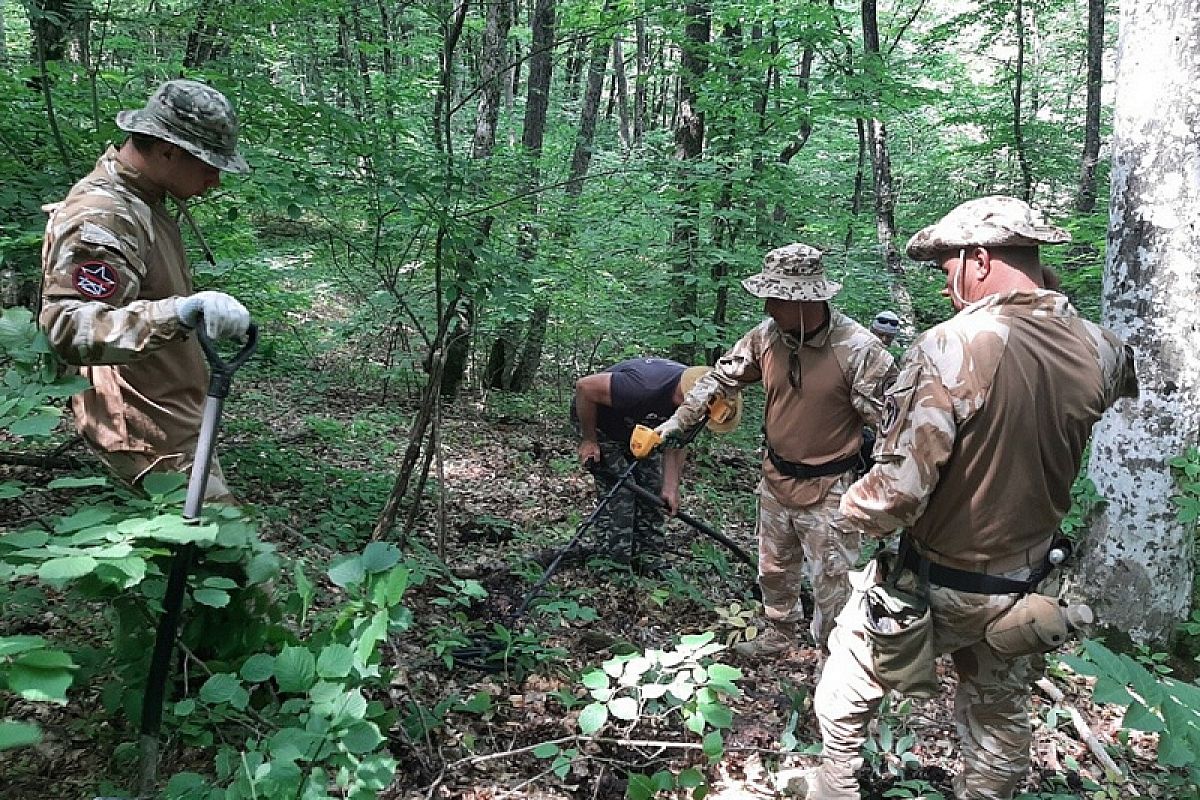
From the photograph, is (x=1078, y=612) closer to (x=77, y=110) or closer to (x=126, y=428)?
(x=126, y=428)

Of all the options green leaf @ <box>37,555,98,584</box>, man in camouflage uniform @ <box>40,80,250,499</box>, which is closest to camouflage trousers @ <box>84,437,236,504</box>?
man in camouflage uniform @ <box>40,80,250,499</box>

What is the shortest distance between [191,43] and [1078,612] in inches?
242

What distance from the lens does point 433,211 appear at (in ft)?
13.0

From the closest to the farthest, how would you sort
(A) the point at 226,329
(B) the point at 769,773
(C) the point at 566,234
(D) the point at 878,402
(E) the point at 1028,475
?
(A) the point at 226,329
(E) the point at 1028,475
(B) the point at 769,773
(D) the point at 878,402
(C) the point at 566,234

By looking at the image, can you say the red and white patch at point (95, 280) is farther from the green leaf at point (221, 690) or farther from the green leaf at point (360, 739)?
the green leaf at point (360, 739)

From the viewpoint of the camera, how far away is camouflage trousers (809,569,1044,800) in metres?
2.75

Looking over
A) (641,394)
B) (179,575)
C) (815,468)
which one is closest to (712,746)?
(179,575)

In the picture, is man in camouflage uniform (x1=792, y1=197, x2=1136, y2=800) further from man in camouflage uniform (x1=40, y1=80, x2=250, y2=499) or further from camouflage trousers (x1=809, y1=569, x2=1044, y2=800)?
man in camouflage uniform (x1=40, y1=80, x2=250, y2=499)

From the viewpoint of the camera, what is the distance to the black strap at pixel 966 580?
2623 millimetres

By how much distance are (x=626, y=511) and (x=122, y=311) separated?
151 inches

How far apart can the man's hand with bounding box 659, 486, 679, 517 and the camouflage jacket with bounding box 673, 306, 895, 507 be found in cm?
80

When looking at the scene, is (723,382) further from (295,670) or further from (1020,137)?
(1020,137)

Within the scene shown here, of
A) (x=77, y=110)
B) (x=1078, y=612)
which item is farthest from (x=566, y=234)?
(x=1078, y=612)

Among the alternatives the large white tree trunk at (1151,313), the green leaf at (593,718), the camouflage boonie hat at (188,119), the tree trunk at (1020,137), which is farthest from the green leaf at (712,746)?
the tree trunk at (1020,137)
